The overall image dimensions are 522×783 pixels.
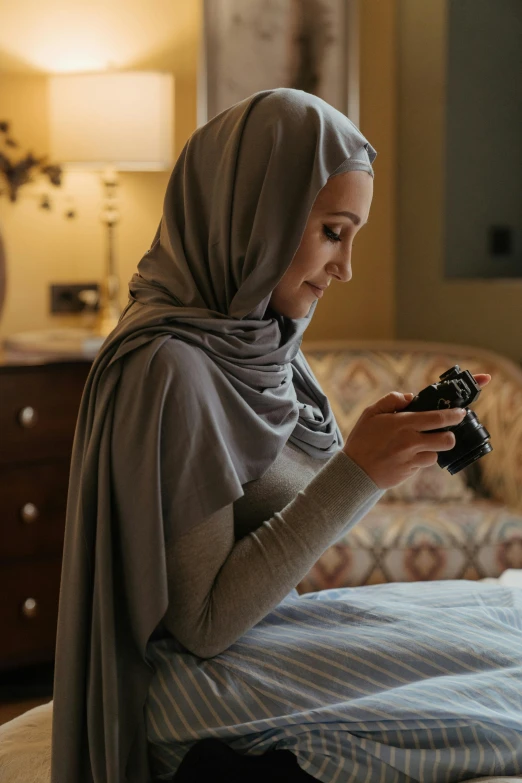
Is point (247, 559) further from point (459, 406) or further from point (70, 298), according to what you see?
point (70, 298)

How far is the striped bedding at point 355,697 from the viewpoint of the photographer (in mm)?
1062

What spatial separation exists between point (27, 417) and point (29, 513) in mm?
265

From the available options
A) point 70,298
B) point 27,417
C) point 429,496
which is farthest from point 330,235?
point 70,298

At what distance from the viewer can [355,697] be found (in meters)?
1.12

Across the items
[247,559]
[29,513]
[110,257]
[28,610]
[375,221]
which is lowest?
[28,610]

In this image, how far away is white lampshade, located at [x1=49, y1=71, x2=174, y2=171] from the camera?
9.37ft

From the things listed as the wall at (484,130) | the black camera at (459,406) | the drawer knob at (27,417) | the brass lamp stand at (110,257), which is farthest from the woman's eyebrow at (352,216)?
the wall at (484,130)

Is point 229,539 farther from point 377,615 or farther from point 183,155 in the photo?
point 183,155

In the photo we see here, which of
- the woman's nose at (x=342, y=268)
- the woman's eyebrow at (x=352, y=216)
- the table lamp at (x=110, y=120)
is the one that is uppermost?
the table lamp at (x=110, y=120)

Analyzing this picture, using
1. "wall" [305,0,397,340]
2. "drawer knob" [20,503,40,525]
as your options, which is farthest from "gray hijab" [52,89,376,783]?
"wall" [305,0,397,340]

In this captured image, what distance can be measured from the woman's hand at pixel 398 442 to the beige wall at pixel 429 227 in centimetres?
224

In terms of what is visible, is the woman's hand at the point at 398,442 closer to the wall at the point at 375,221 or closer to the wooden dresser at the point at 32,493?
the wooden dresser at the point at 32,493

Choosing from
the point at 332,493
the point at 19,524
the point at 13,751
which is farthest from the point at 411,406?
the point at 19,524

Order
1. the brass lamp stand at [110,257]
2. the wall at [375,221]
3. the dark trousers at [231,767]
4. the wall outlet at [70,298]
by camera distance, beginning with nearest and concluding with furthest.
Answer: the dark trousers at [231,767]
the brass lamp stand at [110,257]
the wall outlet at [70,298]
the wall at [375,221]
